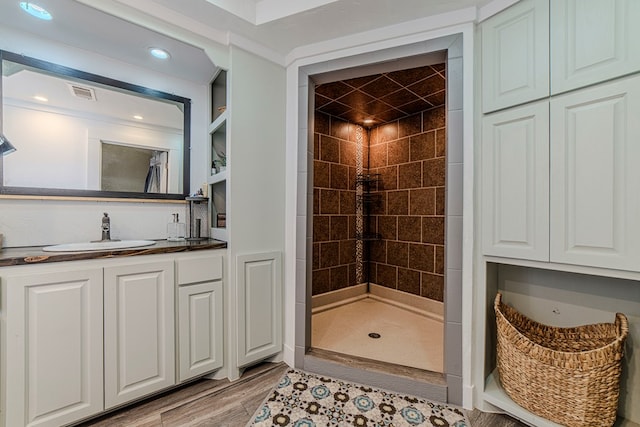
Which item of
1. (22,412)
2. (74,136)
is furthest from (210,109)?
(22,412)

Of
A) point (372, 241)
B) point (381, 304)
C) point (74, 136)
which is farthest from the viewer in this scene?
point (372, 241)

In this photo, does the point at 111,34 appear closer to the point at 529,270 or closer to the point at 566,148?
the point at 566,148

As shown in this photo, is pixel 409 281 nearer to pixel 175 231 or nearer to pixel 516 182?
pixel 516 182

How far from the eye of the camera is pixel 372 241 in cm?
378

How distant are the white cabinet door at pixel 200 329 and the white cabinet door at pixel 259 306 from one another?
0.14 metres

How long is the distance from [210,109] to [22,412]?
216 centimetres

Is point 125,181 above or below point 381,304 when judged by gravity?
above

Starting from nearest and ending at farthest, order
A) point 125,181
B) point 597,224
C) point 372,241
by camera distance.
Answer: point 597,224, point 125,181, point 372,241

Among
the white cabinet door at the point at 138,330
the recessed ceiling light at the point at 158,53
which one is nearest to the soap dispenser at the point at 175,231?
the white cabinet door at the point at 138,330

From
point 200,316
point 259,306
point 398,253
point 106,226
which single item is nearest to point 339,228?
point 398,253

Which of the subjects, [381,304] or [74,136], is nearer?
[74,136]

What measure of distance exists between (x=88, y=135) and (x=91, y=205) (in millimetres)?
473

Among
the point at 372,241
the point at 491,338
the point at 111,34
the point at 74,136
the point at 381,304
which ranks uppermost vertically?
the point at 111,34

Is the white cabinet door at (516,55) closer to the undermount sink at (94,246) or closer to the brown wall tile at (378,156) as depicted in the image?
the brown wall tile at (378,156)
